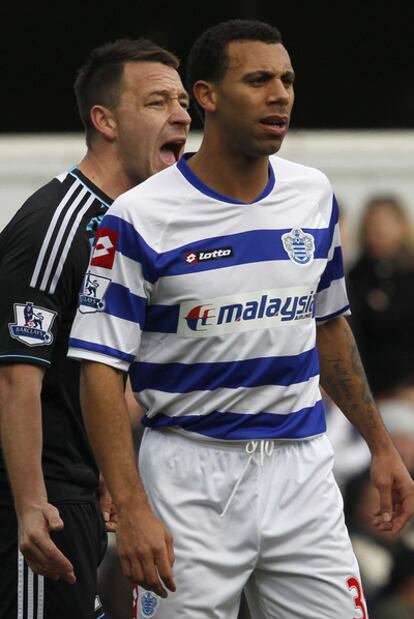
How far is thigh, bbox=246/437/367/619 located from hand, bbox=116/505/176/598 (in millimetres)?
392

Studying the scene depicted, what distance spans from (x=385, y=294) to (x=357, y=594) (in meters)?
4.77

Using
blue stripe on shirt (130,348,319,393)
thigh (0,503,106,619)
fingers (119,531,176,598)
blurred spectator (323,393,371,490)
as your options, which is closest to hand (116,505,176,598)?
fingers (119,531,176,598)

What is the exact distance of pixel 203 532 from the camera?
4535 mm

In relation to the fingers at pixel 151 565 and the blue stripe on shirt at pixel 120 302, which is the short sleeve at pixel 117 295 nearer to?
the blue stripe on shirt at pixel 120 302

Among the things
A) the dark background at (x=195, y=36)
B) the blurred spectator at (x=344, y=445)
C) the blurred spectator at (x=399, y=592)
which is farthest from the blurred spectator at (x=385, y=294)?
the dark background at (x=195, y=36)

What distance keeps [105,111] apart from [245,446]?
1.46 metres

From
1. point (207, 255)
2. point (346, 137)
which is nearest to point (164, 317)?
point (207, 255)

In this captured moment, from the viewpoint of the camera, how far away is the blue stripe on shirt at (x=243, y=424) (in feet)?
14.9

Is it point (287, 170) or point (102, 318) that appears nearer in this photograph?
point (102, 318)

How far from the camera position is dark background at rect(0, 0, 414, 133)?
14.5 m

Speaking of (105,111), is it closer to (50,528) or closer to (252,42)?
(252,42)

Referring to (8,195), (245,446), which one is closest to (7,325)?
(245,446)

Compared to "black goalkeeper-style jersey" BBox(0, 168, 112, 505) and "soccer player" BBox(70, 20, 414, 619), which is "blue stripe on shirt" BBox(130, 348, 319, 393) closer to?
"soccer player" BBox(70, 20, 414, 619)

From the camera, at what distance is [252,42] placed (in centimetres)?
460
